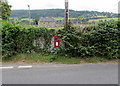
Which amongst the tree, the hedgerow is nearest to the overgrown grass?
the hedgerow

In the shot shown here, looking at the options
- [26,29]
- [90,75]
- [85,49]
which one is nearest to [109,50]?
[85,49]

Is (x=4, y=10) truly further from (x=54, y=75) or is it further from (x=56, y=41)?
(x=54, y=75)

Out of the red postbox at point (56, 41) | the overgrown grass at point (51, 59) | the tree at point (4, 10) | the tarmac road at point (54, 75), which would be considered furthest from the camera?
the tree at point (4, 10)

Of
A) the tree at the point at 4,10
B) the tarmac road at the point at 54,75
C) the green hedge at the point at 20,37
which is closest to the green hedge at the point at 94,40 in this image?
the green hedge at the point at 20,37

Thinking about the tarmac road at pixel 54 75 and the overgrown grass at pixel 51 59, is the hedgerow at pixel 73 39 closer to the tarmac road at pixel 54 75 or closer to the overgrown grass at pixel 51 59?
the overgrown grass at pixel 51 59

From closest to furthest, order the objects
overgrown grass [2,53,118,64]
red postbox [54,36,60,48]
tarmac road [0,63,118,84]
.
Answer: tarmac road [0,63,118,84] → overgrown grass [2,53,118,64] → red postbox [54,36,60,48]

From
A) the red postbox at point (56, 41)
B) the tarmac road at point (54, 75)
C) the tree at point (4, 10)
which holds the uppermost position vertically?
the tree at point (4, 10)

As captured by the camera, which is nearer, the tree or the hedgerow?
the hedgerow

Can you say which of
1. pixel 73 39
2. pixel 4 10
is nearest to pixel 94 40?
pixel 73 39

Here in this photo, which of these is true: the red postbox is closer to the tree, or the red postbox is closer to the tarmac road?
the tarmac road

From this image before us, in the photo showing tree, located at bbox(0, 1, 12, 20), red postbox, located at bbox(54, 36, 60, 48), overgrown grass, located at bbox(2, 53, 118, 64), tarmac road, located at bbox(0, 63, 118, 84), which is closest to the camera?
tarmac road, located at bbox(0, 63, 118, 84)

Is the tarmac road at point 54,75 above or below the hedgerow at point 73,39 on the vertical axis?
below

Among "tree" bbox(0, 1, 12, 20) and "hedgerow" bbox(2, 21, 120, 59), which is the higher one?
"tree" bbox(0, 1, 12, 20)

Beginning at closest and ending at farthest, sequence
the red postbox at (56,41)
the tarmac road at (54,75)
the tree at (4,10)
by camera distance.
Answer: the tarmac road at (54,75) → the red postbox at (56,41) → the tree at (4,10)
